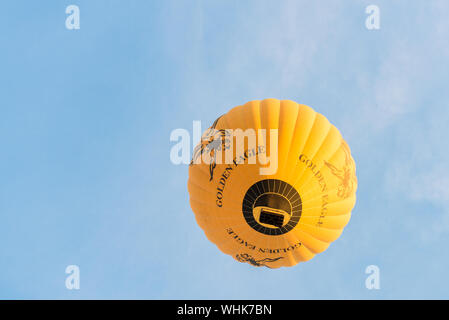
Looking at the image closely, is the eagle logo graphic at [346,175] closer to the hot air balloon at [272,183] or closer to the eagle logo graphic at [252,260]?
the hot air balloon at [272,183]

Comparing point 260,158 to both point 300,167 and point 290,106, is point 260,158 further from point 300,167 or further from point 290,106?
point 290,106

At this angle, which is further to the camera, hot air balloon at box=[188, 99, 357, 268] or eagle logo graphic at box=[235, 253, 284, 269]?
eagle logo graphic at box=[235, 253, 284, 269]

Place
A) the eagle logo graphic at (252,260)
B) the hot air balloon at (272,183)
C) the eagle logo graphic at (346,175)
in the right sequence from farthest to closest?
the eagle logo graphic at (252,260)
the eagle logo graphic at (346,175)
the hot air balloon at (272,183)

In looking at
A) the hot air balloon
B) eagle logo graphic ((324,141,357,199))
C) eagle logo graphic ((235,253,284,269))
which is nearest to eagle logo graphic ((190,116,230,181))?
the hot air balloon

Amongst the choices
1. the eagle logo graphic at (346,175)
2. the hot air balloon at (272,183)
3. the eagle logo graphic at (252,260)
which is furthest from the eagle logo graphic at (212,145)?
the eagle logo graphic at (346,175)

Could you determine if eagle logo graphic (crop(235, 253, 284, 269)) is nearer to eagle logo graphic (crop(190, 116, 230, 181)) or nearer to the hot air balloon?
the hot air balloon

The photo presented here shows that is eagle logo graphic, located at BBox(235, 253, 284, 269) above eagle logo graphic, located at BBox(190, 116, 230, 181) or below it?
below
